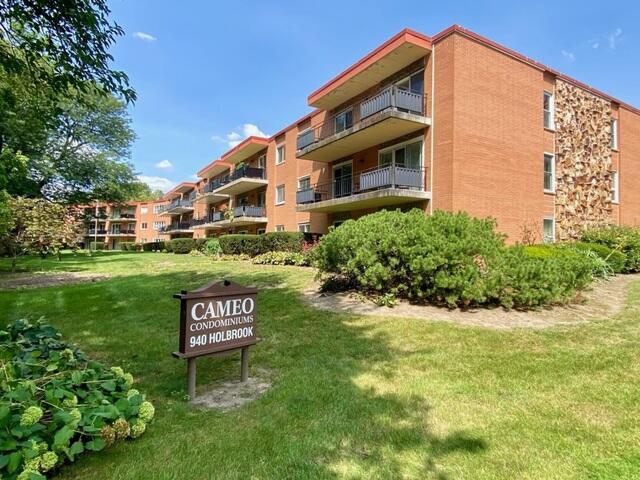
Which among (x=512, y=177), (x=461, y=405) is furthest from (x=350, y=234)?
(x=512, y=177)

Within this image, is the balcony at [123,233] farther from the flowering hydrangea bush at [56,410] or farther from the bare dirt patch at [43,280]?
the flowering hydrangea bush at [56,410]

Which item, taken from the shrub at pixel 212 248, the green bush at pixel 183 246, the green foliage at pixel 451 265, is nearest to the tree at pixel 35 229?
the shrub at pixel 212 248

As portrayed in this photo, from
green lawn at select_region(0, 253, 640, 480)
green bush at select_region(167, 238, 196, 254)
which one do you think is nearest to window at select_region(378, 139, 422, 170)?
green lawn at select_region(0, 253, 640, 480)

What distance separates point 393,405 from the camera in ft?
12.0

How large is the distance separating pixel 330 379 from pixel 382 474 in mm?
1718

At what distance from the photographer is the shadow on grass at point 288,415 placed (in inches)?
106

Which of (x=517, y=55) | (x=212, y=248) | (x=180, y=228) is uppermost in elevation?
(x=517, y=55)

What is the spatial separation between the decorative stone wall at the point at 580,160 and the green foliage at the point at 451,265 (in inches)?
440

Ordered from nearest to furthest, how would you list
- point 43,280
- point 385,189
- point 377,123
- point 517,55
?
1. point 43,280
2. point 385,189
3. point 377,123
4. point 517,55

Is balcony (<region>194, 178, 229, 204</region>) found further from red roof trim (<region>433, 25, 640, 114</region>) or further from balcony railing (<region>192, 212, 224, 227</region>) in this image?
red roof trim (<region>433, 25, 640, 114</region>)

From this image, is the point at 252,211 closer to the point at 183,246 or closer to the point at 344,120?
the point at 183,246

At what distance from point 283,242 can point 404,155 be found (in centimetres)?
794

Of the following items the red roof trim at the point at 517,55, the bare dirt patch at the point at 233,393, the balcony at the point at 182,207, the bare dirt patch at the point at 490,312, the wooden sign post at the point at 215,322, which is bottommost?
the bare dirt patch at the point at 233,393

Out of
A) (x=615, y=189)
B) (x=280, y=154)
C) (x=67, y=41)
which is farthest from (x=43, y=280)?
(x=615, y=189)
